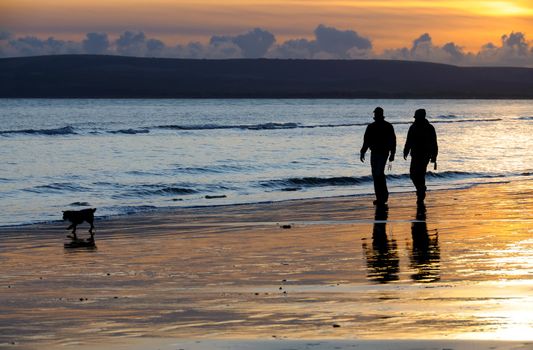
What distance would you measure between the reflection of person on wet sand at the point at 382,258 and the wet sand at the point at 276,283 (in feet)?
0.05

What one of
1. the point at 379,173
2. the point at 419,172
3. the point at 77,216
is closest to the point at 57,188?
the point at 379,173

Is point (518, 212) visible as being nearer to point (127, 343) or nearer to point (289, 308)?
point (289, 308)

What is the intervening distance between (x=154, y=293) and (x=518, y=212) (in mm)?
9156

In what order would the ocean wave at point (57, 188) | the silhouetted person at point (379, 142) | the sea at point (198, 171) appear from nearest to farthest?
the silhouetted person at point (379, 142) < the sea at point (198, 171) < the ocean wave at point (57, 188)

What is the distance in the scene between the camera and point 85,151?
42531mm

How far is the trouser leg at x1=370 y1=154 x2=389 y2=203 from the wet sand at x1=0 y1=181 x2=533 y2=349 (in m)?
1.73

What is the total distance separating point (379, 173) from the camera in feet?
61.0

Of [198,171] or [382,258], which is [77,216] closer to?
[382,258]

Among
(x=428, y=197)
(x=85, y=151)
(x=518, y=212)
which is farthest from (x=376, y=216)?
(x=85, y=151)

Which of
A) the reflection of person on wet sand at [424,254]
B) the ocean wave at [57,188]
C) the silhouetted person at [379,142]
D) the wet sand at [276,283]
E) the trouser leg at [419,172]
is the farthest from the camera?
the ocean wave at [57,188]

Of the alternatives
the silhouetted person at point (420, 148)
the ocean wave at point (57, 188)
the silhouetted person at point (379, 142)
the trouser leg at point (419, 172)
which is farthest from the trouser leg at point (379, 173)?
the ocean wave at point (57, 188)

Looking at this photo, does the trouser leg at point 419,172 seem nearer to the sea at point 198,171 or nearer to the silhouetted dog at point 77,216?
the sea at point 198,171

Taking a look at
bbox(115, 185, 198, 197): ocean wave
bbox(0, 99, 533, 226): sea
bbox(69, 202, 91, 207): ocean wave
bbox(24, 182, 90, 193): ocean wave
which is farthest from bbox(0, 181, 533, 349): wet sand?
bbox(24, 182, 90, 193): ocean wave

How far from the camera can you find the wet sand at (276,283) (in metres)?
7.21
